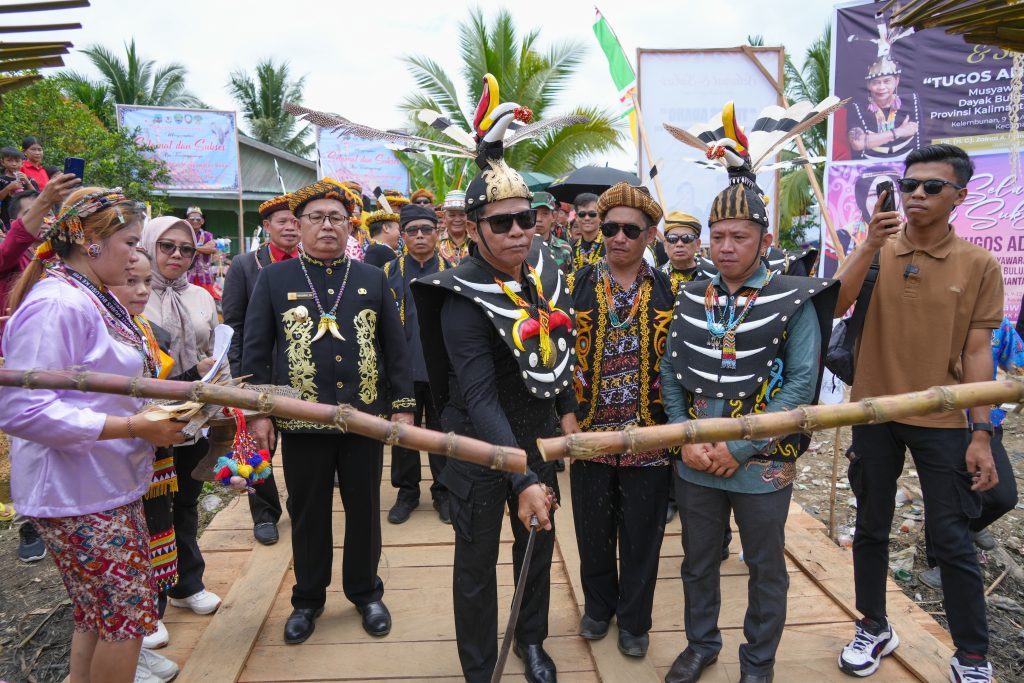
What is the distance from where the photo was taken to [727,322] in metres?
2.74

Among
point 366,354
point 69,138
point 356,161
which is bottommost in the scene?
point 366,354

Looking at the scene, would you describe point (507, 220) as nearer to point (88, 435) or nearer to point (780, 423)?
point (780, 423)

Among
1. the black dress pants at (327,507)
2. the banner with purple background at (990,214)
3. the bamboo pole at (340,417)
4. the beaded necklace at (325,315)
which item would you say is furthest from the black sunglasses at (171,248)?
the banner with purple background at (990,214)

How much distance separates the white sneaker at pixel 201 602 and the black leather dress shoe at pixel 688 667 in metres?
2.30

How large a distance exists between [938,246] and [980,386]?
1.57 metres

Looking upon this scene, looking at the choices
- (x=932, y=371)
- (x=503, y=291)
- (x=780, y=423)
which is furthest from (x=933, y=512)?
(x=503, y=291)

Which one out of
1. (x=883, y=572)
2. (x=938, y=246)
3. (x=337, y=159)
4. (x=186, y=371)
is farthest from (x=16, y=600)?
(x=337, y=159)

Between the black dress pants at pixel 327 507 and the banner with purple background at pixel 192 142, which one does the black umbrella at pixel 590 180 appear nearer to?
the black dress pants at pixel 327 507

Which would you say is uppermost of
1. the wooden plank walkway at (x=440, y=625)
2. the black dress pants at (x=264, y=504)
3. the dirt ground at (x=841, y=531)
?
the black dress pants at (x=264, y=504)

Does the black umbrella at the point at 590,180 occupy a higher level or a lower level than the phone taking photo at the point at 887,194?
higher

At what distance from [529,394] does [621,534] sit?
93cm

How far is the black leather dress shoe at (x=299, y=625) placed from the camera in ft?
10.4

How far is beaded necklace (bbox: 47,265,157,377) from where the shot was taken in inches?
87.4

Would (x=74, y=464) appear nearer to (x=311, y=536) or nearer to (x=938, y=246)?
(x=311, y=536)
